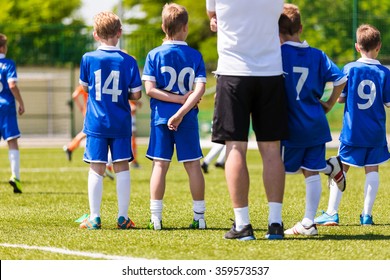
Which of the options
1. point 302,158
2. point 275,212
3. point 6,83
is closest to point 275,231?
point 275,212

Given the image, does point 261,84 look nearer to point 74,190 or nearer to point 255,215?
point 255,215

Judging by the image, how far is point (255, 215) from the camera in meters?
9.08

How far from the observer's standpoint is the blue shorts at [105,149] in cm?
796

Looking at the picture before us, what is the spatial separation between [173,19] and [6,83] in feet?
15.5

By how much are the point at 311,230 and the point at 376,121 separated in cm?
165

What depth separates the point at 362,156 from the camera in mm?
8617

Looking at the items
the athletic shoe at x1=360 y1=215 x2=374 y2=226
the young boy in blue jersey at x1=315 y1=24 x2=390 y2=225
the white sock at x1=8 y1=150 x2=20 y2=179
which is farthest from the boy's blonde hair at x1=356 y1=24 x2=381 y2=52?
the white sock at x1=8 y1=150 x2=20 y2=179

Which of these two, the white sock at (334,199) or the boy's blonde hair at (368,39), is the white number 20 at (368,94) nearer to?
the boy's blonde hair at (368,39)

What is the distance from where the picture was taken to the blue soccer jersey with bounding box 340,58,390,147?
27.8 feet

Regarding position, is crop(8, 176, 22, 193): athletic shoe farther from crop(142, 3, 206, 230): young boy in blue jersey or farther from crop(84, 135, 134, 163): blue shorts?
crop(142, 3, 206, 230): young boy in blue jersey

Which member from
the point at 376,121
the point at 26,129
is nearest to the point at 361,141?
the point at 376,121

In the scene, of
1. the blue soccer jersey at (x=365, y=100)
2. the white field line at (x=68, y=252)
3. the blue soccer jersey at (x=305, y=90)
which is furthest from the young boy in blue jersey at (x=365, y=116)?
the white field line at (x=68, y=252)

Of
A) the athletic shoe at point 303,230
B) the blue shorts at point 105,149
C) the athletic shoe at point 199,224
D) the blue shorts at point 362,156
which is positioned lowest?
the athletic shoe at point 199,224

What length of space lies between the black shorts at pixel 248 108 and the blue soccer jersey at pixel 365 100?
1.70 metres
